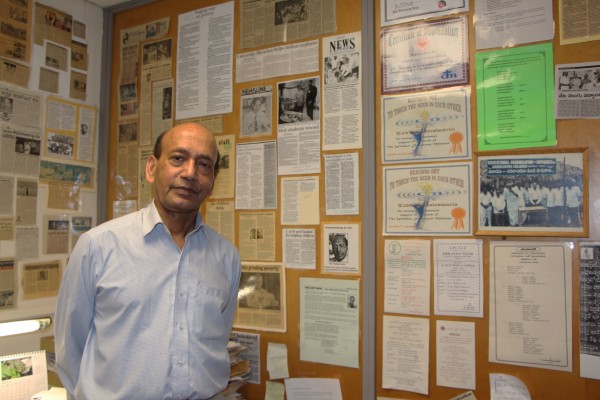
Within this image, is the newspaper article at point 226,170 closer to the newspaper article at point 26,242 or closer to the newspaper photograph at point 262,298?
the newspaper photograph at point 262,298

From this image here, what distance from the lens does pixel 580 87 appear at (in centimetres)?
134

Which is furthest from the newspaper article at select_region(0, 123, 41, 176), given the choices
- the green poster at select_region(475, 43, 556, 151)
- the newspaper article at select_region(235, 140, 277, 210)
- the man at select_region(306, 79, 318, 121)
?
the green poster at select_region(475, 43, 556, 151)

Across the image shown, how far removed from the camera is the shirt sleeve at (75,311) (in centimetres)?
123

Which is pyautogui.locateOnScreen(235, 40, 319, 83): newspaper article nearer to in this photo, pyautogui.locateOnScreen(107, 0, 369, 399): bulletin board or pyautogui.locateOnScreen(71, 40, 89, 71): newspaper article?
pyautogui.locateOnScreen(107, 0, 369, 399): bulletin board

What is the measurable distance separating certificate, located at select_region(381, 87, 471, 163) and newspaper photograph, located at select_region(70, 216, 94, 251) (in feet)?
4.96

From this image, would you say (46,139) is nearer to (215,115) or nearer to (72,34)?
(72,34)

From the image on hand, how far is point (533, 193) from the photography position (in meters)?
1.38

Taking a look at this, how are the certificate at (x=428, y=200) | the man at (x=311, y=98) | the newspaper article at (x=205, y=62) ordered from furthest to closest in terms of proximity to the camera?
1. the newspaper article at (x=205, y=62)
2. the man at (x=311, y=98)
3. the certificate at (x=428, y=200)

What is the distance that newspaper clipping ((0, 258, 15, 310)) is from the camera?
1.80 m

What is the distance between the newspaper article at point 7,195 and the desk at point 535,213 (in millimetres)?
1985

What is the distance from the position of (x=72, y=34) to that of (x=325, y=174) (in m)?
1.49

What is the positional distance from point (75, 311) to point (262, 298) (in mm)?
746

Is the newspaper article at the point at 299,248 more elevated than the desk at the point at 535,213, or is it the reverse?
the desk at the point at 535,213

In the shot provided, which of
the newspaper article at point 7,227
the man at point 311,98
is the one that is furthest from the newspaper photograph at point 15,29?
the man at point 311,98
